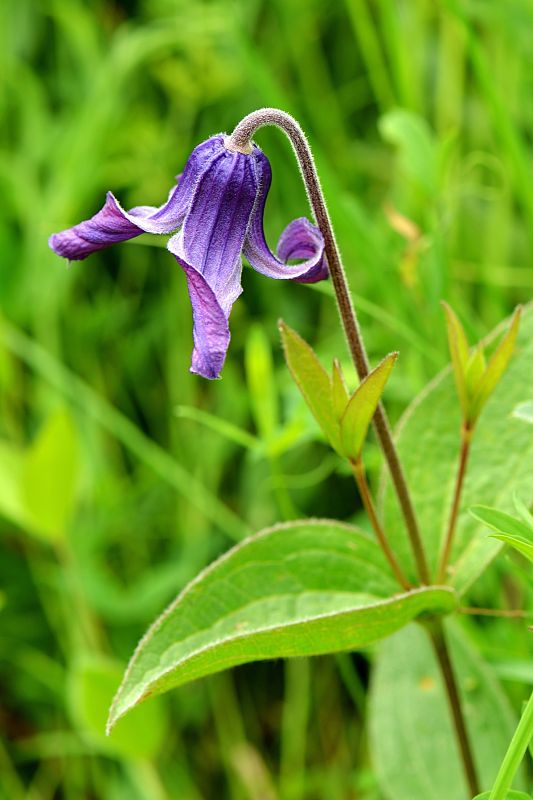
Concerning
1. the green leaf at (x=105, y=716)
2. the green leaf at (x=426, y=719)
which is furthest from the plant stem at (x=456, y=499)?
the green leaf at (x=105, y=716)

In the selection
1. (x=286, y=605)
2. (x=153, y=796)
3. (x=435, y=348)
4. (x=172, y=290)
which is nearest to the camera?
(x=286, y=605)

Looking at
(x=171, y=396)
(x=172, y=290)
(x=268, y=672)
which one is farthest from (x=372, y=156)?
(x=268, y=672)

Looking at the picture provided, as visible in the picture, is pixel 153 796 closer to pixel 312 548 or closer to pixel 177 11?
pixel 312 548

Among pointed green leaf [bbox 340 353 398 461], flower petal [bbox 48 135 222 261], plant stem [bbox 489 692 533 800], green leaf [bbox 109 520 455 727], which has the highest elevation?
flower petal [bbox 48 135 222 261]

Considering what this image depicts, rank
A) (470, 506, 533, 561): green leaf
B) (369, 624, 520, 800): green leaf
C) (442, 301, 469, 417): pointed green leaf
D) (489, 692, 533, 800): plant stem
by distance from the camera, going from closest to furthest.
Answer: (489, 692, 533, 800): plant stem → (470, 506, 533, 561): green leaf → (442, 301, 469, 417): pointed green leaf → (369, 624, 520, 800): green leaf

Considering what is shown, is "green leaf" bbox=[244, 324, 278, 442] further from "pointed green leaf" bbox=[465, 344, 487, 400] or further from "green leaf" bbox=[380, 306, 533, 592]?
"pointed green leaf" bbox=[465, 344, 487, 400]

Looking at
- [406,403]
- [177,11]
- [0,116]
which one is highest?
[177,11]

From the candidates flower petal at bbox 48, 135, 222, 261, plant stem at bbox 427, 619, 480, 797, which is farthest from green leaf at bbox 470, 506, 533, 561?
flower petal at bbox 48, 135, 222, 261
